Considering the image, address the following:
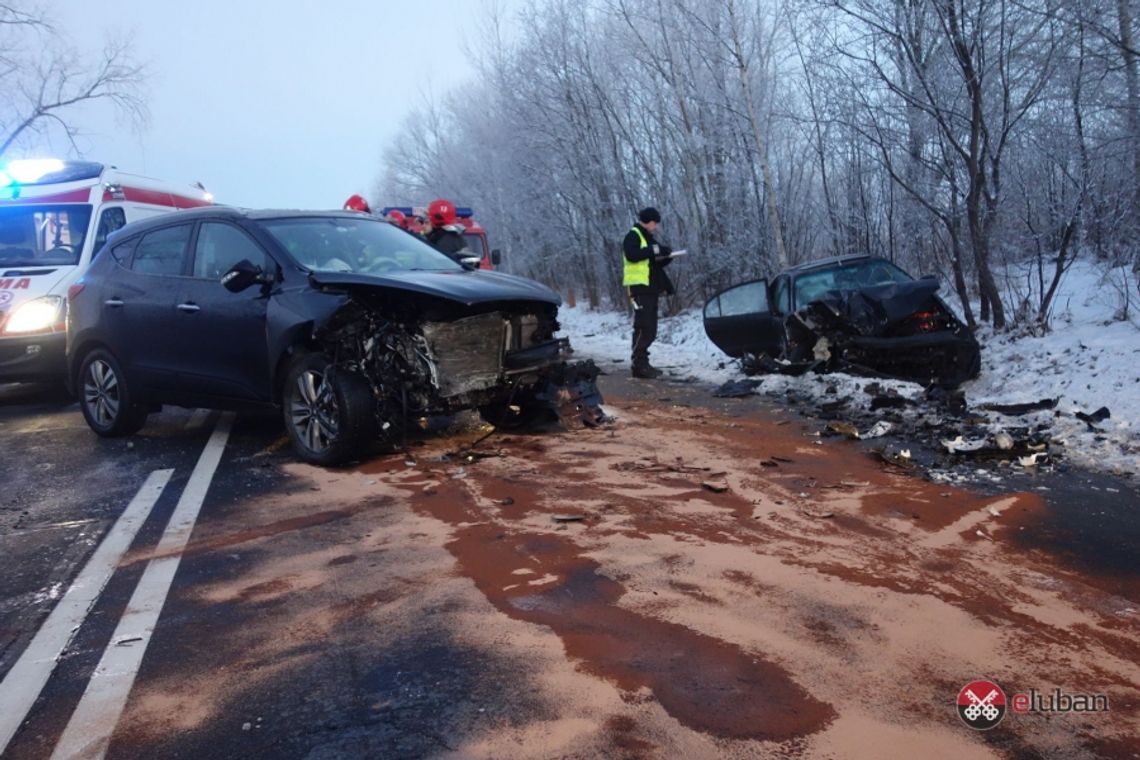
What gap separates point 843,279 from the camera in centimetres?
915

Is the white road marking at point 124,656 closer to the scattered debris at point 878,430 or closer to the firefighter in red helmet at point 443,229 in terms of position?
the scattered debris at point 878,430

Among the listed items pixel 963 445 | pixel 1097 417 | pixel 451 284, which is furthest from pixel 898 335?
pixel 451 284

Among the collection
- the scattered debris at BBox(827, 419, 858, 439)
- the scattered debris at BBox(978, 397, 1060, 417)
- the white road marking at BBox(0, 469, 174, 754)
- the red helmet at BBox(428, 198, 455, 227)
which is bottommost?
the white road marking at BBox(0, 469, 174, 754)

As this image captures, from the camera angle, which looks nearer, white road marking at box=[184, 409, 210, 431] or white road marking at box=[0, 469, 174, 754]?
white road marking at box=[0, 469, 174, 754]

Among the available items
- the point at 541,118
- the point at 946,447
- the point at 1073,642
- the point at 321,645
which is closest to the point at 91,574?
the point at 321,645

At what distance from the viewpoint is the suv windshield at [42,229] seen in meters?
10.5

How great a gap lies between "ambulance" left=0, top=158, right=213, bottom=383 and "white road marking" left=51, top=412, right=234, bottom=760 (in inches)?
218

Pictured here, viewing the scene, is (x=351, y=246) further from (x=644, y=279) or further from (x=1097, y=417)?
(x=1097, y=417)

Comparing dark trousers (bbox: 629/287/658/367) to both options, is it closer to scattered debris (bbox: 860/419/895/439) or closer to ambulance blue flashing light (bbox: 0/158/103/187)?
scattered debris (bbox: 860/419/895/439)

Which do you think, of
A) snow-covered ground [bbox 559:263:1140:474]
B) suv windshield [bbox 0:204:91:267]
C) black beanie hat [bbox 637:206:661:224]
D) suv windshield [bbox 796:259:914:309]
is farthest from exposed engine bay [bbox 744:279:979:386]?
suv windshield [bbox 0:204:91:267]

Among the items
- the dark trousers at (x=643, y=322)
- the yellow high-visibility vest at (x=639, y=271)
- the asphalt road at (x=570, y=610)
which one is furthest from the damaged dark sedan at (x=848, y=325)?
the asphalt road at (x=570, y=610)

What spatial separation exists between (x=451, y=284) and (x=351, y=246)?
3.66 ft

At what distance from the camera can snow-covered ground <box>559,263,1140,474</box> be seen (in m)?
5.80

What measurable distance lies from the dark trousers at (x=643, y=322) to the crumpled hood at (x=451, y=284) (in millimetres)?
3862
